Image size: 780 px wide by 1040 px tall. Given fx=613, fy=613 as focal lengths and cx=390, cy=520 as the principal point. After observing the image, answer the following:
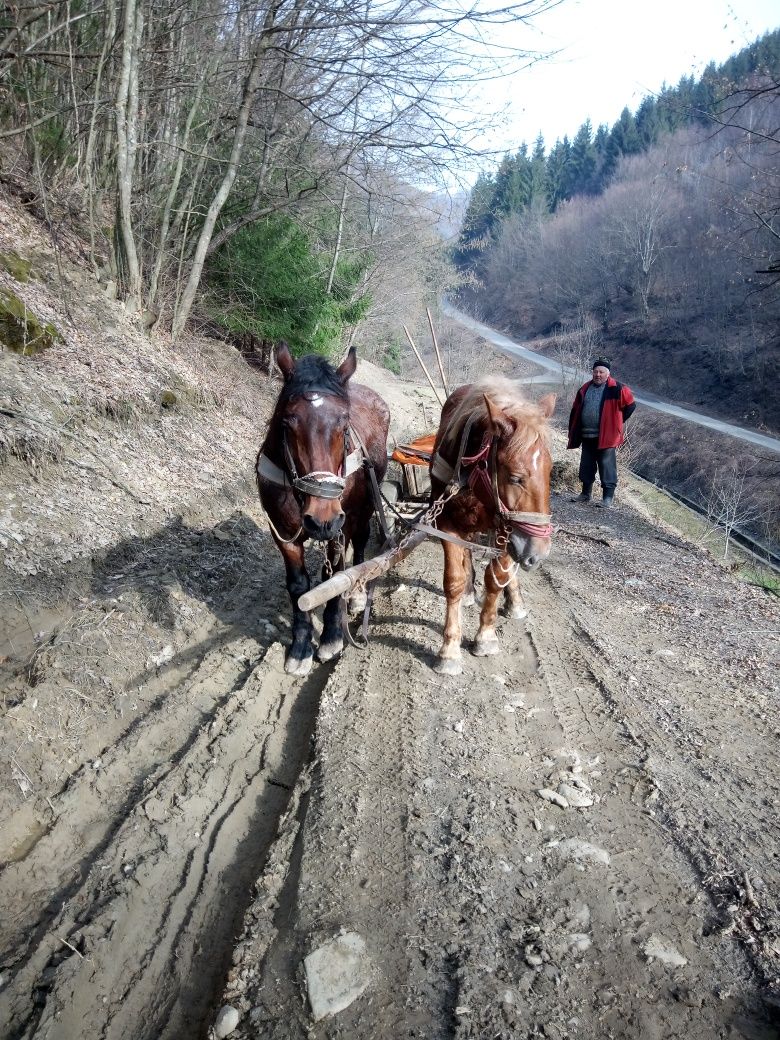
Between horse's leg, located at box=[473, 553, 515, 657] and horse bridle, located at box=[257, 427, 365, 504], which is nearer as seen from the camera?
horse bridle, located at box=[257, 427, 365, 504]

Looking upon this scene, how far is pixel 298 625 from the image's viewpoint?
4.80 meters

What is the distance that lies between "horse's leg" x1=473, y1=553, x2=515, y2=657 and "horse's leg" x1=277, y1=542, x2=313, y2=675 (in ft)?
4.39

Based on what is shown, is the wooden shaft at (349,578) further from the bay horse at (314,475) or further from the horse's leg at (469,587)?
the horse's leg at (469,587)

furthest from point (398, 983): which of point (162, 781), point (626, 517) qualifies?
point (626, 517)

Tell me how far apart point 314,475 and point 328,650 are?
1684 mm

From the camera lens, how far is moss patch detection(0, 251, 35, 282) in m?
7.56

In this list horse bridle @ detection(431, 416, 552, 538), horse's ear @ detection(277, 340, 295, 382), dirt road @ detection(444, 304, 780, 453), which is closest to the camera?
A: horse bridle @ detection(431, 416, 552, 538)

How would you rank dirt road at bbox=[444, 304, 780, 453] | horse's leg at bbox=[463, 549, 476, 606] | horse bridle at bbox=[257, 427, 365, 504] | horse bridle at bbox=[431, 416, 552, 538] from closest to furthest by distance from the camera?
horse bridle at bbox=[257, 427, 365, 504], horse bridle at bbox=[431, 416, 552, 538], horse's leg at bbox=[463, 549, 476, 606], dirt road at bbox=[444, 304, 780, 453]

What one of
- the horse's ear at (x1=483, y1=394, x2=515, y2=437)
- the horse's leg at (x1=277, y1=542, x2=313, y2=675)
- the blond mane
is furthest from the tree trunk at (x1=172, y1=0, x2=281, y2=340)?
the horse's ear at (x1=483, y1=394, x2=515, y2=437)

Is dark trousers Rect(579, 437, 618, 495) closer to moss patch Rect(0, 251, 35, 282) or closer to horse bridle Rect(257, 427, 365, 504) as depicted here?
horse bridle Rect(257, 427, 365, 504)

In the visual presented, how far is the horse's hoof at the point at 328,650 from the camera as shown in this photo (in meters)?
4.87

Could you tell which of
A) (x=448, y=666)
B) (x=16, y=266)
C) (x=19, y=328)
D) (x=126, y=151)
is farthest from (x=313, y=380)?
(x=126, y=151)

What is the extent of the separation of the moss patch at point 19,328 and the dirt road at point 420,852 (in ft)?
13.4

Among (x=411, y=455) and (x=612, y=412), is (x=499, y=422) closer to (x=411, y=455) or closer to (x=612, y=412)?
(x=411, y=455)
